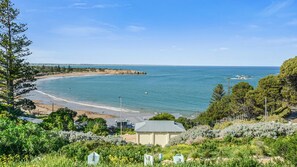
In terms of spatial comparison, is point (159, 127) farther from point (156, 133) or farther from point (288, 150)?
point (288, 150)

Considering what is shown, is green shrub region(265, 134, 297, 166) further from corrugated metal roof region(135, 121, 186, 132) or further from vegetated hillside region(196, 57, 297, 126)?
vegetated hillside region(196, 57, 297, 126)

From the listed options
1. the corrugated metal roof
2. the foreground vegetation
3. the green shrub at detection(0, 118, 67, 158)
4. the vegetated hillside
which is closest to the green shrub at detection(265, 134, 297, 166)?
the foreground vegetation

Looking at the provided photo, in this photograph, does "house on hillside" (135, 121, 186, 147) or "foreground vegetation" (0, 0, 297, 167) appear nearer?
"foreground vegetation" (0, 0, 297, 167)

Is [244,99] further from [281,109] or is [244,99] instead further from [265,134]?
[265,134]

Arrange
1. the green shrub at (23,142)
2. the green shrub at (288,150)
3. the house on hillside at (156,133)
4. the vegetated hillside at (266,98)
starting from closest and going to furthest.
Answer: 1. the green shrub at (288,150)
2. the green shrub at (23,142)
3. the house on hillside at (156,133)
4. the vegetated hillside at (266,98)

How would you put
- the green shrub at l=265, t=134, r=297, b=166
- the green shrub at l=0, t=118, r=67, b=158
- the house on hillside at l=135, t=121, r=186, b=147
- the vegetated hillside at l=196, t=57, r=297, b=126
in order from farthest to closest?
the vegetated hillside at l=196, t=57, r=297, b=126 → the house on hillside at l=135, t=121, r=186, b=147 → the green shrub at l=0, t=118, r=67, b=158 → the green shrub at l=265, t=134, r=297, b=166

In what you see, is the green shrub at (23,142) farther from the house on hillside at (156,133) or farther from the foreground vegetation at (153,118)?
the house on hillside at (156,133)

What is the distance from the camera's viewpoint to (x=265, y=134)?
12.1 m

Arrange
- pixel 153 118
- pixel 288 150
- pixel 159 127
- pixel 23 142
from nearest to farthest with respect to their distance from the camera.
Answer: pixel 288 150, pixel 23 142, pixel 159 127, pixel 153 118

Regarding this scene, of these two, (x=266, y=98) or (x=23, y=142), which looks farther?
(x=266, y=98)

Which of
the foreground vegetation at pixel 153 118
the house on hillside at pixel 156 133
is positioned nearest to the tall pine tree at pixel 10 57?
the foreground vegetation at pixel 153 118

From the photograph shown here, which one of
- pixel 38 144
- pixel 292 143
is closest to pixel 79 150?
pixel 38 144

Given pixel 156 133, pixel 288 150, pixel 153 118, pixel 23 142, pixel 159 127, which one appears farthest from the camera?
pixel 153 118

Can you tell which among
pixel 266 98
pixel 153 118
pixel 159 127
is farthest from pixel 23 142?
pixel 266 98
